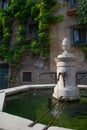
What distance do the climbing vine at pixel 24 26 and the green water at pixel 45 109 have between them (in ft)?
22.4

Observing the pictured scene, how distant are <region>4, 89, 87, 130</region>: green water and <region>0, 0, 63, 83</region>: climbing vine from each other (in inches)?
269

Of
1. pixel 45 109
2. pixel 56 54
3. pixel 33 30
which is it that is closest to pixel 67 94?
pixel 45 109

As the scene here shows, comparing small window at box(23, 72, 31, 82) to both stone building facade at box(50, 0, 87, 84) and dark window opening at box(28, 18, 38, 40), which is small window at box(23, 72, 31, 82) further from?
dark window opening at box(28, 18, 38, 40)

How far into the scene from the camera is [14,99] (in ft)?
22.6

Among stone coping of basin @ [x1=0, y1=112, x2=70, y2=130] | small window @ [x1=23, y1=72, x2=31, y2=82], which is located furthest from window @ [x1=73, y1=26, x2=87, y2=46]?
stone coping of basin @ [x1=0, y1=112, x2=70, y2=130]

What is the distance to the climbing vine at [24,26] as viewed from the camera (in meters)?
14.0

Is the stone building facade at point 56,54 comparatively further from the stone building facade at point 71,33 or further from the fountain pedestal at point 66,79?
the fountain pedestal at point 66,79

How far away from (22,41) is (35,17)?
5.46ft

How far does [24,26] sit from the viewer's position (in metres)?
14.7

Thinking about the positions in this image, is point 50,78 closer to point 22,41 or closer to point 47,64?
point 47,64

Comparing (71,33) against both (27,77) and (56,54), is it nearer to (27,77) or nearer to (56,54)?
(56,54)

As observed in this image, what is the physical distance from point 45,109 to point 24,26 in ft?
32.4

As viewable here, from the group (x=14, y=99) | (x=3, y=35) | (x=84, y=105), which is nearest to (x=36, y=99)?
(x=14, y=99)

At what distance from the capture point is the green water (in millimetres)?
4359
